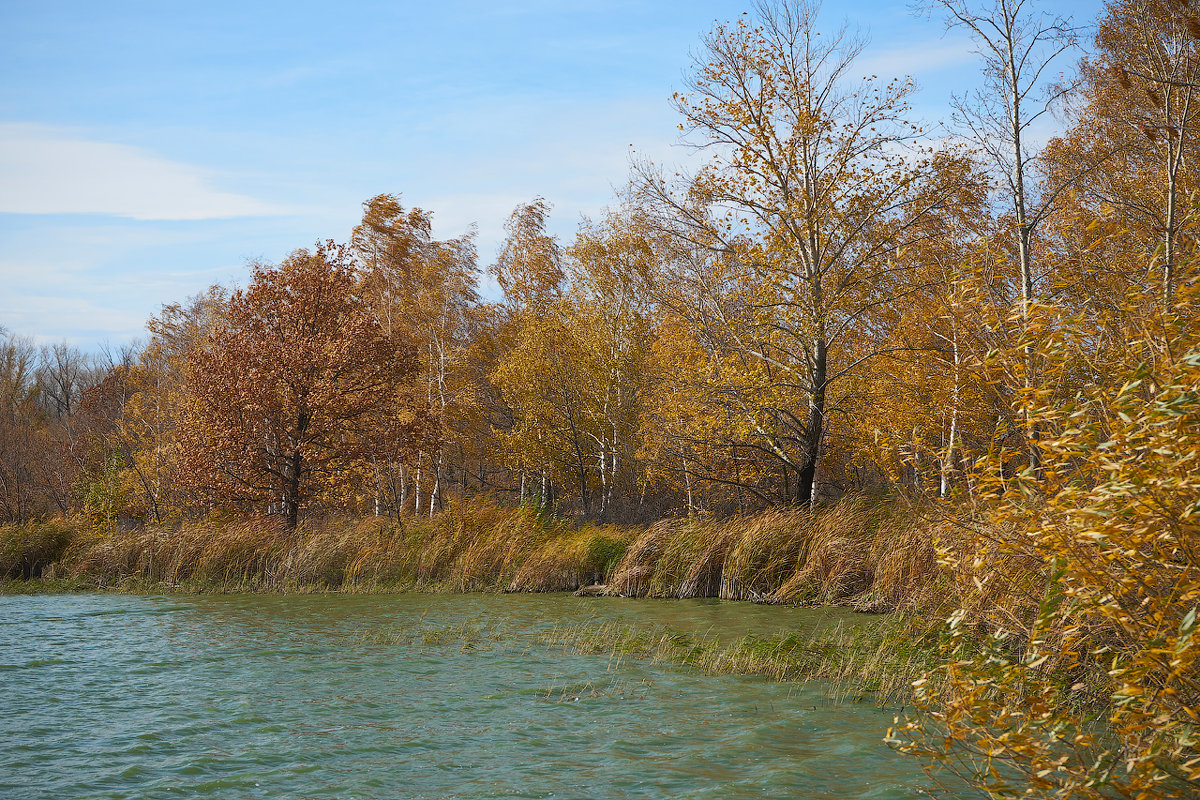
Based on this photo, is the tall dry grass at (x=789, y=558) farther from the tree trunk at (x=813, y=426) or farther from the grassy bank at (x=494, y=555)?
the tree trunk at (x=813, y=426)

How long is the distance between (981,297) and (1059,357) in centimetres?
99

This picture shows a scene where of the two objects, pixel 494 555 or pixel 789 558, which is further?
pixel 494 555

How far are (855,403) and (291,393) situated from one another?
43.1 ft

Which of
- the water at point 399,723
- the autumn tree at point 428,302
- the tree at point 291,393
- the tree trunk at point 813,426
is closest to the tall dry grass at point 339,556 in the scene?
the tree at point 291,393

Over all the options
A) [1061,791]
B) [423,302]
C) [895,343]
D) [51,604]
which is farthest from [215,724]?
[423,302]

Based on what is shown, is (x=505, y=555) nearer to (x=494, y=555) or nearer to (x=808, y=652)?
(x=494, y=555)

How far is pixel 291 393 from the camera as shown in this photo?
20.7 m

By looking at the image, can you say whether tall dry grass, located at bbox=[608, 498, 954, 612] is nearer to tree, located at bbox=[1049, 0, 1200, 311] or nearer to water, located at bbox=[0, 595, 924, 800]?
water, located at bbox=[0, 595, 924, 800]

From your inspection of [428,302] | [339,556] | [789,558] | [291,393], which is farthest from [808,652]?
[428,302]

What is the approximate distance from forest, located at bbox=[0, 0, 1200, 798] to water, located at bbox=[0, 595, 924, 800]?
1140 millimetres

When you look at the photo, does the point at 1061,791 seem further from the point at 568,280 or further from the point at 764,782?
the point at 568,280

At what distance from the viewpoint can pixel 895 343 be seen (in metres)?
21.8

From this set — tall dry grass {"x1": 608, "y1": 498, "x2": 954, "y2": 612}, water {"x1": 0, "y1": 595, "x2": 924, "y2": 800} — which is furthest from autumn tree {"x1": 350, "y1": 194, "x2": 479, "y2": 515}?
water {"x1": 0, "y1": 595, "x2": 924, "y2": 800}

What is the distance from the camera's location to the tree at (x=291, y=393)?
20156 mm
